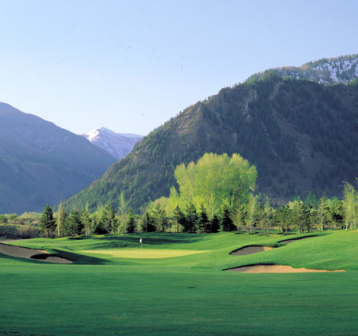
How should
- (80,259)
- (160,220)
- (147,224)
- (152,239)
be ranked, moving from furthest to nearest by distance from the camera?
(160,220)
(147,224)
(152,239)
(80,259)

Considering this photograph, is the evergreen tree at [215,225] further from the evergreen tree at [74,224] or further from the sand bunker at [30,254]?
the sand bunker at [30,254]

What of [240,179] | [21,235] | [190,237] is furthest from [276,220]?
[21,235]

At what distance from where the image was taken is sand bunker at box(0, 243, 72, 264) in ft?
118

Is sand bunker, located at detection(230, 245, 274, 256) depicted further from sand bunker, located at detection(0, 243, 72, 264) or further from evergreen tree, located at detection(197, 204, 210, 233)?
evergreen tree, located at detection(197, 204, 210, 233)

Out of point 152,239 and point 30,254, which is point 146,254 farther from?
point 152,239

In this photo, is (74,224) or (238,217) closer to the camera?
(238,217)

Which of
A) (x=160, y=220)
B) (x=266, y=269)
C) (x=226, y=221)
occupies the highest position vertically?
(x=160, y=220)

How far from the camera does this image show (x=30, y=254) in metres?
37.1

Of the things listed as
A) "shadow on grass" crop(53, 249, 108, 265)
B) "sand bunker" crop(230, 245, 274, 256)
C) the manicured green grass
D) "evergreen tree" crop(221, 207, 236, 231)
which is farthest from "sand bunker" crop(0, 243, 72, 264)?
"evergreen tree" crop(221, 207, 236, 231)

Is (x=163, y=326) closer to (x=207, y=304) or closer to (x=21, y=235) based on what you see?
(x=207, y=304)

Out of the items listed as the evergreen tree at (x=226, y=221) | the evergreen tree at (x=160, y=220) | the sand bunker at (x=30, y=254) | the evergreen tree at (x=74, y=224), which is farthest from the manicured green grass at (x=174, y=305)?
the evergreen tree at (x=74, y=224)

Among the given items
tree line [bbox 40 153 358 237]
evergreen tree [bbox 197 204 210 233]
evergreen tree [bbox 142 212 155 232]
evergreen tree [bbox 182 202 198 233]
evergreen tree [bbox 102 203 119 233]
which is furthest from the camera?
evergreen tree [bbox 142 212 155 232]

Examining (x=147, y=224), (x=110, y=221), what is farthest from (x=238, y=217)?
(x=110, y=221)

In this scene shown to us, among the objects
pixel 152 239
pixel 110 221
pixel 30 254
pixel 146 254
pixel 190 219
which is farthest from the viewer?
pixel 110 221
